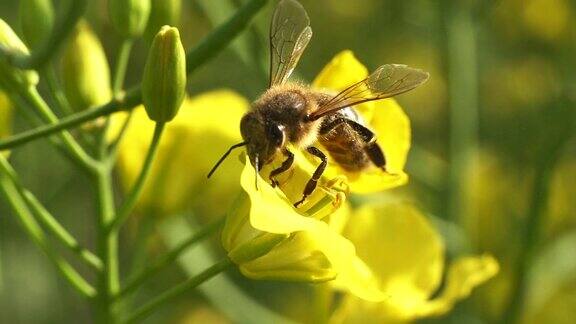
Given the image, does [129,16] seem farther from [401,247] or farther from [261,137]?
[401,247]

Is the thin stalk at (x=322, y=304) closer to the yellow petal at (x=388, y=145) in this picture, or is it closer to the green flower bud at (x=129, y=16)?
the yellow petal at (x=388, y=145)

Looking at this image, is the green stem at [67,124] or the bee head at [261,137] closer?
the green stem at [67,124]

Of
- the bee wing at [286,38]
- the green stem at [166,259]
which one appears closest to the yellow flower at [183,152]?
the bee wing at [286,38]

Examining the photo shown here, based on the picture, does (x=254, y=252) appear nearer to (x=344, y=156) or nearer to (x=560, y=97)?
(x=344, y=156)

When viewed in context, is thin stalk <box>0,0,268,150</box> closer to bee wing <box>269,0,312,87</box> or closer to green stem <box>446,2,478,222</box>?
bee wing <box>269,0,312,87</box>

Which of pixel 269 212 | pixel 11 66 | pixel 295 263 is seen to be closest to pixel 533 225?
pixel 295 263

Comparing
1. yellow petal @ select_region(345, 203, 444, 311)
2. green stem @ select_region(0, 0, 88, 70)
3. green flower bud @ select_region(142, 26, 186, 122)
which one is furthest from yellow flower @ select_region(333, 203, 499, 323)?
green stem @ select_region(0, 0, 88, 70)

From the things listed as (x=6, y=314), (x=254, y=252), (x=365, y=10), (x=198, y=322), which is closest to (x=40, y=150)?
(x=6, y=314)
